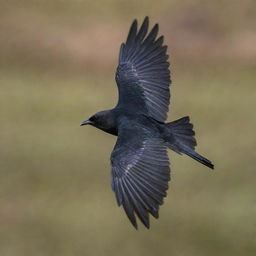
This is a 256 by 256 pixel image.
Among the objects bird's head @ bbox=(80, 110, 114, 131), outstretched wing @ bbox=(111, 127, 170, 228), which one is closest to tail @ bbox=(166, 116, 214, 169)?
outstretched wing @ bbox=(111, 127, 170, 228)

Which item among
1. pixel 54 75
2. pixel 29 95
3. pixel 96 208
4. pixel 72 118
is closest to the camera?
pixel 96 208

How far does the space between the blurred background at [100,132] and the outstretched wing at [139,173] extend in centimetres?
349

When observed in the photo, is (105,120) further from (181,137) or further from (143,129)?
(181,137)

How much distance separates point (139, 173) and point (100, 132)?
27.3 feet

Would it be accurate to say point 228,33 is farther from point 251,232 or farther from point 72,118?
point 251,232

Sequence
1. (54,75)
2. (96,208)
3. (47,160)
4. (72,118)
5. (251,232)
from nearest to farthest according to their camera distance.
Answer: (251,232) < (96,208) < (47,160) < (72,118) < (54,75)

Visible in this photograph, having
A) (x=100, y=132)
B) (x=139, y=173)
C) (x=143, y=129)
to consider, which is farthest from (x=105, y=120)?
(x=100, y=132)

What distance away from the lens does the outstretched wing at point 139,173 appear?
30.9ft

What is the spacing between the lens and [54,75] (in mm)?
22156

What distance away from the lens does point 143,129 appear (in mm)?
10719

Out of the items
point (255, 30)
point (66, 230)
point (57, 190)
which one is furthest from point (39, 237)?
point (255, 30)

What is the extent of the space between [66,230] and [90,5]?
35.5 feet

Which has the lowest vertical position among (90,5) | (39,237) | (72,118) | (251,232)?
(39,237)

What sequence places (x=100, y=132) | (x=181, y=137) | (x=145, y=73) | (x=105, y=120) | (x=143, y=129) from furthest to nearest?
(x=100, y=132) → (x=145, y=73) → (x=105, y=120) → (x=181, y=137) → (x=143, y=129)
